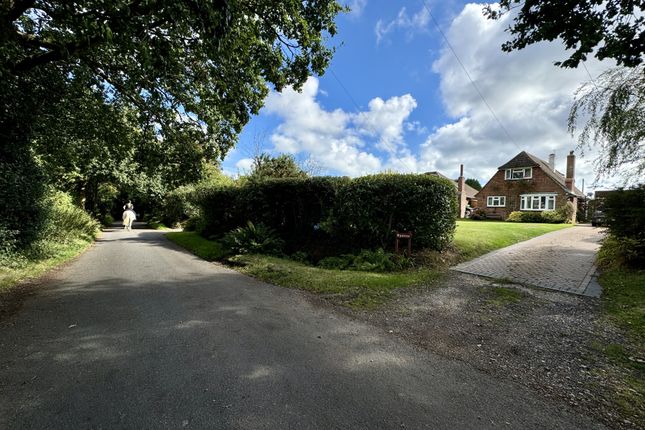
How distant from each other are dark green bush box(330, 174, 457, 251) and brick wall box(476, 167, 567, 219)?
30.8m

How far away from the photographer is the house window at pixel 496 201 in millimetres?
36438

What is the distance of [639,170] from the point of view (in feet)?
30.2

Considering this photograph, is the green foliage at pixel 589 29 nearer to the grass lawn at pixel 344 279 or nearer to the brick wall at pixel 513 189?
the grass lawn at pixel 344 279

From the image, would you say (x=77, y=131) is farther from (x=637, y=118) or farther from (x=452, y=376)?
(x=637, y=118)

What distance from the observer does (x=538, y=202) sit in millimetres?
33281

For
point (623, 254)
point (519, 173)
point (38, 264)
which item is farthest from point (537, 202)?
point (38, 264)

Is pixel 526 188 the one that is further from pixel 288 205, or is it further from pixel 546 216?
pixel 288 205

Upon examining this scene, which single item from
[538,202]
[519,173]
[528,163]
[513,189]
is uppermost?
[528,163]

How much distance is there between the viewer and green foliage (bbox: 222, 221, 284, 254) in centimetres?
1043

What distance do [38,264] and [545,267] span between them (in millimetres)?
14297

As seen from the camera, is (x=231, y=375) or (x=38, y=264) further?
(x=38, y=264)

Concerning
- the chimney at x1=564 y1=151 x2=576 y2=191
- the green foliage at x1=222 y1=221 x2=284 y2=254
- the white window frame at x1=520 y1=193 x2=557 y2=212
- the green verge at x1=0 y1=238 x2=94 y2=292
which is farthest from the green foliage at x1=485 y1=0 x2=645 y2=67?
the chimney at x1=564 y1=151 x2=576 y2=191

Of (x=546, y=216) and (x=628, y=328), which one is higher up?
(x=546, y=216)

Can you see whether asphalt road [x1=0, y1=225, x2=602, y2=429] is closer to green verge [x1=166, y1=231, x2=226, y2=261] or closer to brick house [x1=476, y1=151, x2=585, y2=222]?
green verge [x1=166, y1=231, x2=226, y2=261]
